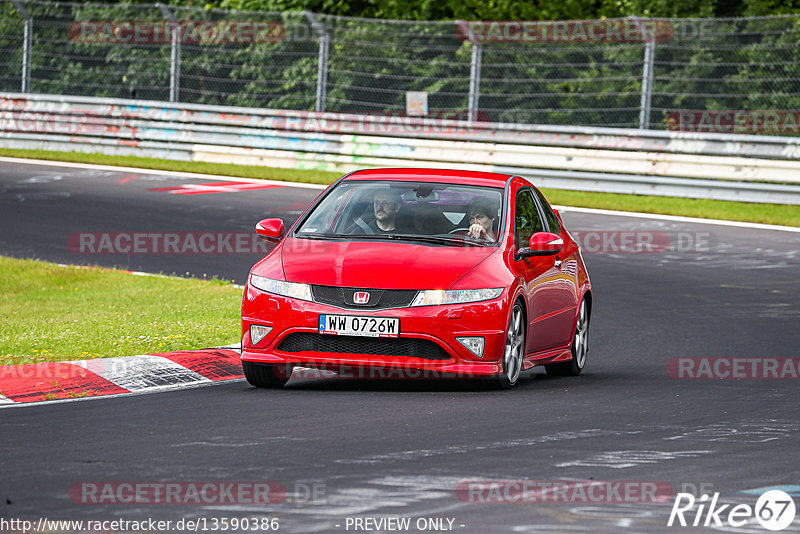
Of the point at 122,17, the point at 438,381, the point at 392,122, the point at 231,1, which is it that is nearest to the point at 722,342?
the point at 438,381

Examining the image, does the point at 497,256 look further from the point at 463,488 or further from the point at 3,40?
the point at 3,40

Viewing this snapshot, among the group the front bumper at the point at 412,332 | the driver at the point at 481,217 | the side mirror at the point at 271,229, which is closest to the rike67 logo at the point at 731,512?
the front bumper at the point at 412,332

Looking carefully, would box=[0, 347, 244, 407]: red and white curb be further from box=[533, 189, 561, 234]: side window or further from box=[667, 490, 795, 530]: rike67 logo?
box=[667, 490, 795, 530]: rike67 logo

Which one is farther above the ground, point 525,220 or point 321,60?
point 321,60

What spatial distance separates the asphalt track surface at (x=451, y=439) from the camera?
572 centimetres

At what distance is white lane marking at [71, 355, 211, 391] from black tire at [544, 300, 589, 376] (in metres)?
2.64

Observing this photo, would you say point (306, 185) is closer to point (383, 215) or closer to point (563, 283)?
point (563, 283)

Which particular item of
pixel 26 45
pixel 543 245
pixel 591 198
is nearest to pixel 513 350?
pixel 543 245

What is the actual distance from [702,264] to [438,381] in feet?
24.4

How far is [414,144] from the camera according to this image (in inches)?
922

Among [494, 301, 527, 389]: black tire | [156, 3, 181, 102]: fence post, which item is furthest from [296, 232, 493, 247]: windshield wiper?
[156, 3, 181, 102]: fence post

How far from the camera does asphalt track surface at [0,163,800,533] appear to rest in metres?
5.72

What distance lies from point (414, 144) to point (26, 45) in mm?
8411

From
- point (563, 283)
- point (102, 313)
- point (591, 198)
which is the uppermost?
point (563, 283)
